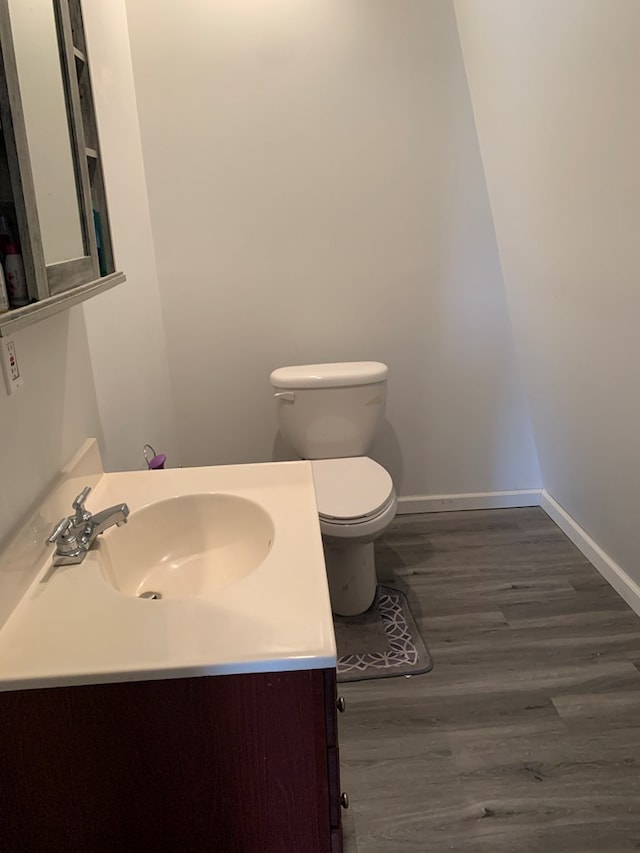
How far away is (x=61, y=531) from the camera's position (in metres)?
1.20

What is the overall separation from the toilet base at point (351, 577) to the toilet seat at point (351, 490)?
0.15 metres

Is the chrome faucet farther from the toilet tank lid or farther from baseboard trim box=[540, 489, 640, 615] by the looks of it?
baseboard trim box=[540, 489, 640, 615]

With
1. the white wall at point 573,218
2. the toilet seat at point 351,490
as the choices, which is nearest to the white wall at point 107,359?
the toilet seat at point 351,490

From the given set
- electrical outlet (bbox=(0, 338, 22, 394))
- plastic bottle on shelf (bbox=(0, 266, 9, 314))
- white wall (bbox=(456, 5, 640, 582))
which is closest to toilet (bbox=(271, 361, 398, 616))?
white wall (bbox=(456, 5, 640, 582))

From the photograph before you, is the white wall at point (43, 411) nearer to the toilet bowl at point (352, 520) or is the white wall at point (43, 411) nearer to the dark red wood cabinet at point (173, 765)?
the dark red wood cabinet at point (173, 765)

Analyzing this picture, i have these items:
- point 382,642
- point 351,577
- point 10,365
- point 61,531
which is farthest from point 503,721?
point 10,365

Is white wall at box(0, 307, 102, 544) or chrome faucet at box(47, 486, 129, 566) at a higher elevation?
white wall at box(0, 307, 102, 544)

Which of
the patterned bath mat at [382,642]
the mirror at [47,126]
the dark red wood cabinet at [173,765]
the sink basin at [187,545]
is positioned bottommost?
the patterned bath mat at [382,642]

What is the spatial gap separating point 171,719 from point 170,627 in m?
0.13

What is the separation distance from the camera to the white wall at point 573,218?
5.01 ft

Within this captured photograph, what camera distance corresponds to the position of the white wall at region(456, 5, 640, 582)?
1.53m

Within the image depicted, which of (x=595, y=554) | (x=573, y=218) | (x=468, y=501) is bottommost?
(x=595, y=554)

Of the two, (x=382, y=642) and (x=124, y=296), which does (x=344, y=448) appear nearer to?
(x=382, y=642)

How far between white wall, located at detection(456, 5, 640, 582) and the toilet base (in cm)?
87
